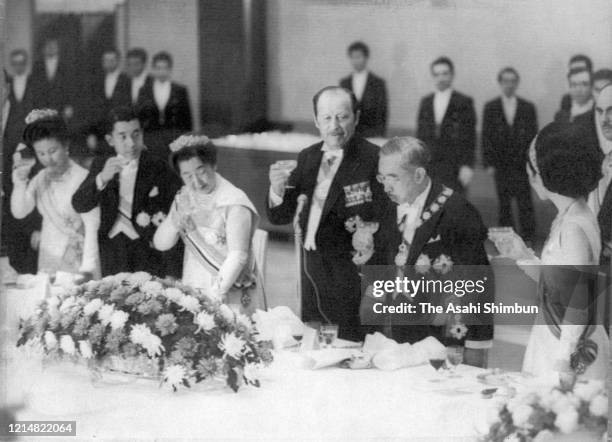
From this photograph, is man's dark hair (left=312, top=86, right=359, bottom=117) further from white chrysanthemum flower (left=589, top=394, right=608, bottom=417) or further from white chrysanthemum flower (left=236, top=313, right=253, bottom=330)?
white chrysanthemum flower (left=589, top=394, right=608, bottom=417)

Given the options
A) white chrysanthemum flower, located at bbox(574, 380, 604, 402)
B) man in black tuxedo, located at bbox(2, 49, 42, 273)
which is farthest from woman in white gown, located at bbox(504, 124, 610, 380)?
man in black tuxedo, located at bbox(2, 49, 42, 273)

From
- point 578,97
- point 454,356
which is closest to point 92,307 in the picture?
point 454,356

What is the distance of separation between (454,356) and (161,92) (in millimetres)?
1452

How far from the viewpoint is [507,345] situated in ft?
11.1

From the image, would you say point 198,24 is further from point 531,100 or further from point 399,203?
point 531,100

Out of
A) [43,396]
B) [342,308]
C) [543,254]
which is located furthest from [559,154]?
[43,396]

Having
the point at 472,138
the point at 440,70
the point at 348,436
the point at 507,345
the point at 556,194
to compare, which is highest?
the point at 440,70

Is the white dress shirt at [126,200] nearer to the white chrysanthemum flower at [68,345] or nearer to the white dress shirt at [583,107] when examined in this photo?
the white chrysanthemum flower at [68,345]

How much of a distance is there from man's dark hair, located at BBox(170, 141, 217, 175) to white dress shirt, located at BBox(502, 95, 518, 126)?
1.08m

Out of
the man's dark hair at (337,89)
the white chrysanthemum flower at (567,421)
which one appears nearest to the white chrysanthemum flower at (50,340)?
the man's dark hair at (337,89)

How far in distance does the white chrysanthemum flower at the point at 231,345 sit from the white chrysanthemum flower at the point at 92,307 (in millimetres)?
436

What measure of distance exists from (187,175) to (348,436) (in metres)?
1.14

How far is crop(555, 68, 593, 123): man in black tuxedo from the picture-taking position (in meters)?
3.36

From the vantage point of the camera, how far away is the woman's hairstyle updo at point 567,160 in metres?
3.35
